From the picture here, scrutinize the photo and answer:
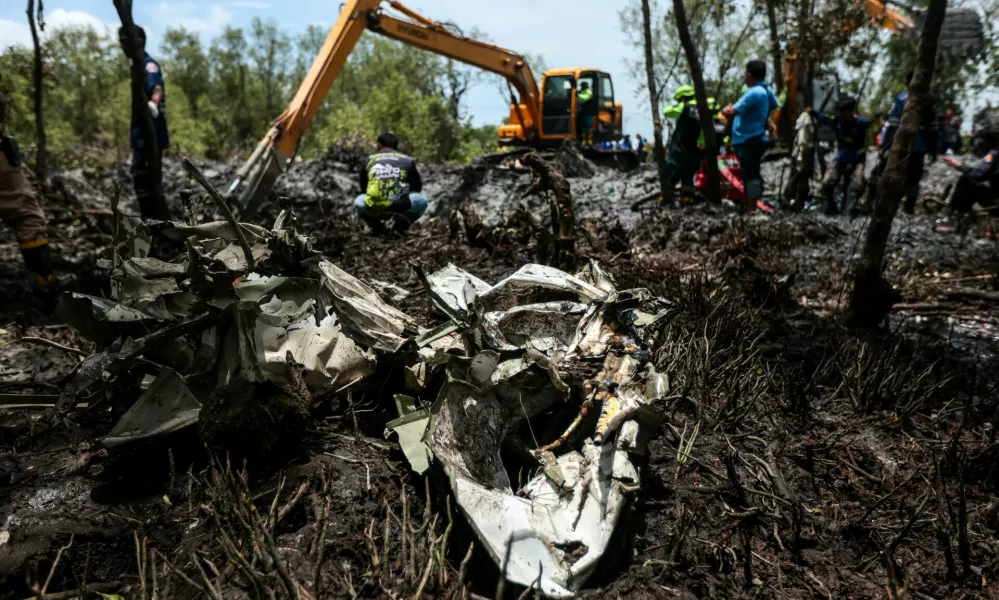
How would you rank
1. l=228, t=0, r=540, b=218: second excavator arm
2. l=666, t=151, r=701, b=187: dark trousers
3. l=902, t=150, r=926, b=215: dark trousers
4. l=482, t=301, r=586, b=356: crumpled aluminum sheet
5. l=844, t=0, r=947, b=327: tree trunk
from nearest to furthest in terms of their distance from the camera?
l=482, t=301, r=586, b=356: crumpled aluminum sheet < l=844, t=0, r=947, b=327: tree trunk < l=902, t=150, r=926, b=215: dark trousers < l=228, t=0, r=540, b=218: second excavator arm < l=666, t=151, r=701, b=187: dark trousers

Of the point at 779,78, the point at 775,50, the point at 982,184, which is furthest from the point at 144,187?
the point at 779,78

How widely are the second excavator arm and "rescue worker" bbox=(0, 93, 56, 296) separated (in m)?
1.96

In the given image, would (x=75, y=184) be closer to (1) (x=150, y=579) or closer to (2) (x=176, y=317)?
(2) (x=176, y=317)

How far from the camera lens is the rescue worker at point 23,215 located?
423cm

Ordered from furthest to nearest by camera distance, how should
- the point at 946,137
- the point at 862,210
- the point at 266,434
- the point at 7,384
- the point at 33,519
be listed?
1. the point at 946,137
2. the point at 862,210
3. the point at 7,384
4. the point at 266,434
5. the point at 33,519

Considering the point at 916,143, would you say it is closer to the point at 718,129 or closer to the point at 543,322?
the point at 718,129

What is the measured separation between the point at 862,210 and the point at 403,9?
672 centimetres

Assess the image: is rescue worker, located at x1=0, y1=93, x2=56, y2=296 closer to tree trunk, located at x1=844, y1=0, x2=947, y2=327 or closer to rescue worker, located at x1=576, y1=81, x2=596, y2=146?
tree trunk, located at x1=844, y1=0, x2=947, y2=327

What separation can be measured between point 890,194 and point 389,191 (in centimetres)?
472

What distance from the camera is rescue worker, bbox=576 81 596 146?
518 inches

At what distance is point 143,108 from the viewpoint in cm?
413

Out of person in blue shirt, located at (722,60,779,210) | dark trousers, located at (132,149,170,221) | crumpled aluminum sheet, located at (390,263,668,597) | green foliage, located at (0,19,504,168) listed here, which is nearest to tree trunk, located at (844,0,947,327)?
crumpled aluminum sheet, located at (390,263,668,597)

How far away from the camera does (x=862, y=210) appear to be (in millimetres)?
7238

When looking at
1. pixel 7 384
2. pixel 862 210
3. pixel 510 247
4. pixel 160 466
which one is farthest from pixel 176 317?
pixel 862 210
